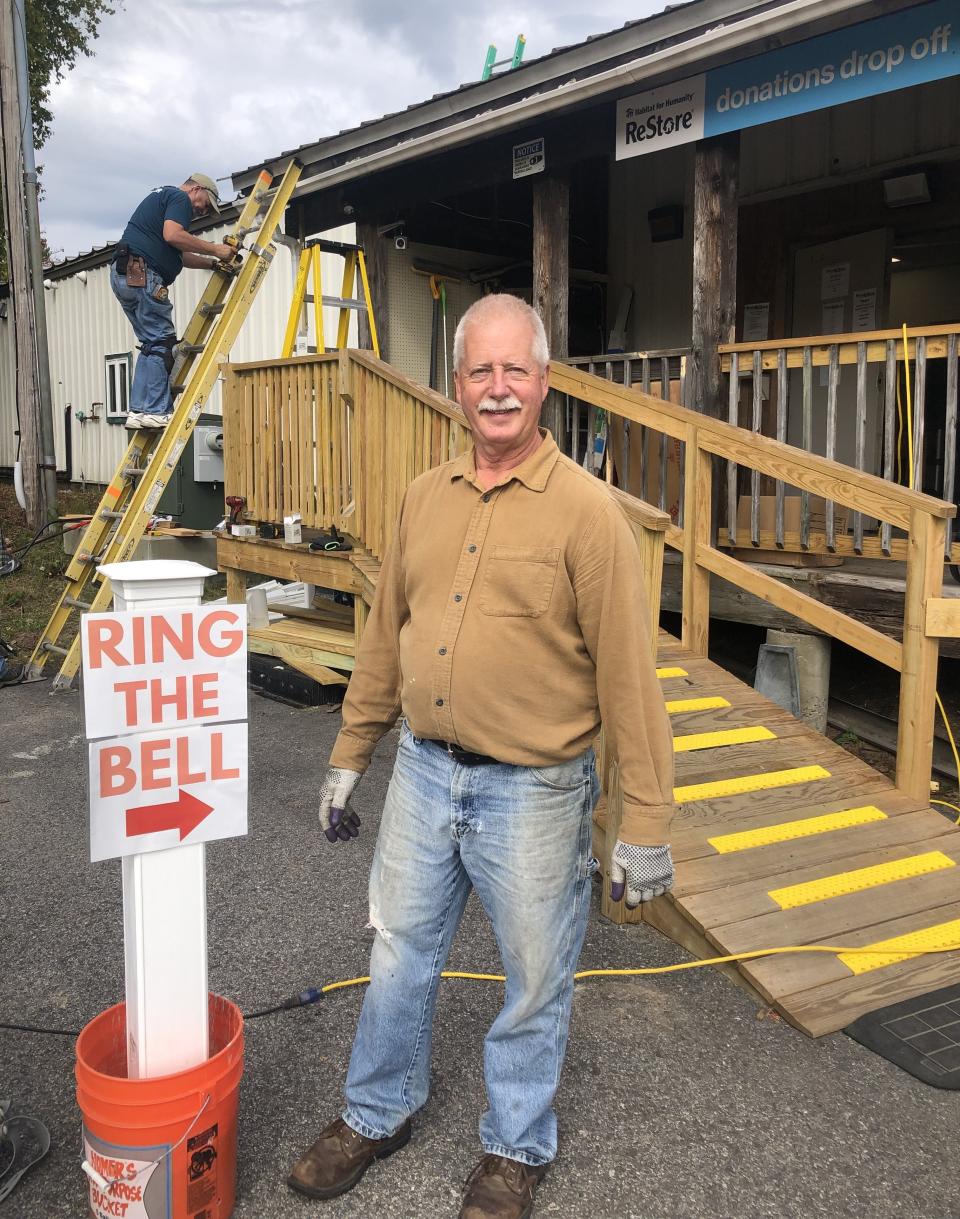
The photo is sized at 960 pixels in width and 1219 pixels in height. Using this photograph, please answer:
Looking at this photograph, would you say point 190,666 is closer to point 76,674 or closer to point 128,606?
point 128,606

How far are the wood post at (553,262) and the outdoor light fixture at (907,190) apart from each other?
8.27 feet

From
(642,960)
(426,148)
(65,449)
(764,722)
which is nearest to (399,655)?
(642,960)

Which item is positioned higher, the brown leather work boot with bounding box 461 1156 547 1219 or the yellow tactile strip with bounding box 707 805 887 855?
the yellow tactile strip with bounding box 707 805 887 855

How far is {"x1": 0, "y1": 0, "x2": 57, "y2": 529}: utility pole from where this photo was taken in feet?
35.1

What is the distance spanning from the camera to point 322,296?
25.3 ft

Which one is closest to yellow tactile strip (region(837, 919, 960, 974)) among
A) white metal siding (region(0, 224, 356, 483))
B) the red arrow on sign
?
the red arrow on sign

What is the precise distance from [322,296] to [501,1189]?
679 centimetres

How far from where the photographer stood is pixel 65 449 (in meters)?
17.7

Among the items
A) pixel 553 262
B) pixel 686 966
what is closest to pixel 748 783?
pixel 686 966

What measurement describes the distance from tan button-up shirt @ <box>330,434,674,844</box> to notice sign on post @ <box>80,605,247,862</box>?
16.6 inches

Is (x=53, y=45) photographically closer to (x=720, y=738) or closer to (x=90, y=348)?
(x=90, y=348)

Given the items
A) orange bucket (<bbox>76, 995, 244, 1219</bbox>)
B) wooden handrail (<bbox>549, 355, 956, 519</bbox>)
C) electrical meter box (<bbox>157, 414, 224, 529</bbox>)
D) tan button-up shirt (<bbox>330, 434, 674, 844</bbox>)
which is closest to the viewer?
orange bucket (<bbox>76, 995, 244, 1219</bbox>)

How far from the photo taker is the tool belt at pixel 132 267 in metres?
6.89

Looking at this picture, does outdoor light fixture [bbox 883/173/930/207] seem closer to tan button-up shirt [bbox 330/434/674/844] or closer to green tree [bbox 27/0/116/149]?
tan button-up shirt [bbox 330/434/674/844]
